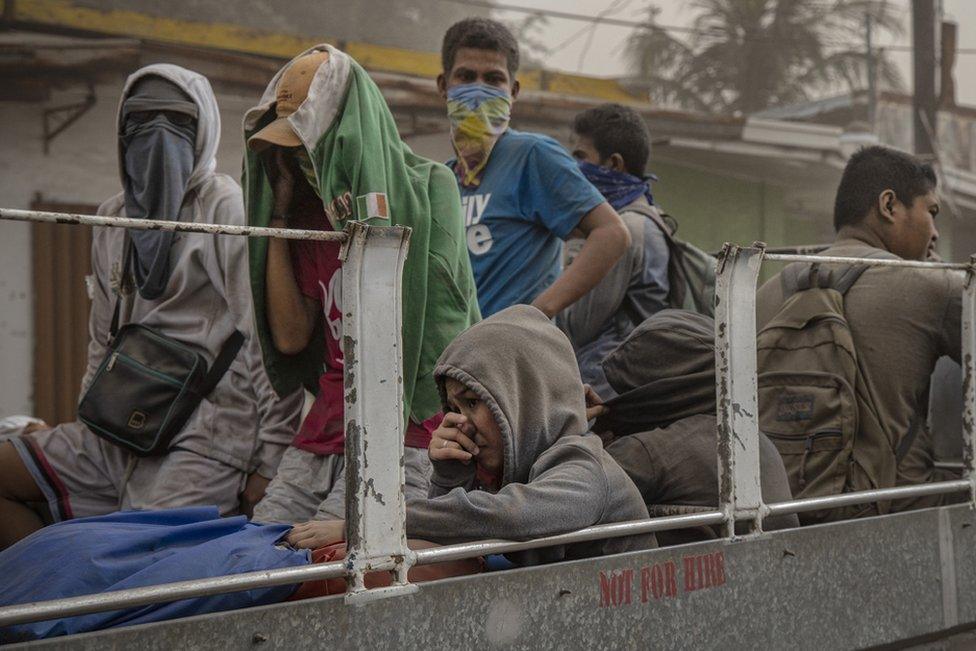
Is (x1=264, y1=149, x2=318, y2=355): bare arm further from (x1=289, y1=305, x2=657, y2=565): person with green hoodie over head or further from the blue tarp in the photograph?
the blue tarp

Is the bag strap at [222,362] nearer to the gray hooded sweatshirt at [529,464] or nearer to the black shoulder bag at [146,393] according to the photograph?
the black shoulder bag at [146,393]

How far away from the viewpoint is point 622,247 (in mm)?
3389

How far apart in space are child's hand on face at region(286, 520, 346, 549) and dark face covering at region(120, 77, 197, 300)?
1.08m

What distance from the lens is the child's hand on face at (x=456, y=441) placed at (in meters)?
2.34

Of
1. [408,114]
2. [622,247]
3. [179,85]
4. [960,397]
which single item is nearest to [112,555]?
[179,85]

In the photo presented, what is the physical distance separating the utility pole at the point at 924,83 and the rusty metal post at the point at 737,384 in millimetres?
10781

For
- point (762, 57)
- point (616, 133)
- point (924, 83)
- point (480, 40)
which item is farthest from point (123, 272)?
point (762, 57)

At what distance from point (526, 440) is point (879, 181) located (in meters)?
2.00

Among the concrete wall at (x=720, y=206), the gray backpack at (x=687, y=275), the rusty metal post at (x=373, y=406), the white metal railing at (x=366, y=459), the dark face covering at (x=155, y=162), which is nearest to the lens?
the white metal railing at (x=366, y=459)

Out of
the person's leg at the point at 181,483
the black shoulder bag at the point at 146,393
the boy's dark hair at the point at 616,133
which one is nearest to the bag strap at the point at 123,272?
the black shoulder bag at the point at 146,393

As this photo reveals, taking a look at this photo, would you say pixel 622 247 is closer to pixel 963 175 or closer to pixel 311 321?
pixel 311 321

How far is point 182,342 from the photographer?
3068mm

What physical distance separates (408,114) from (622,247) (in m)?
6.26

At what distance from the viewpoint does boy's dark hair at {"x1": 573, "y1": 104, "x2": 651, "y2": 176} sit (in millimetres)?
4105
